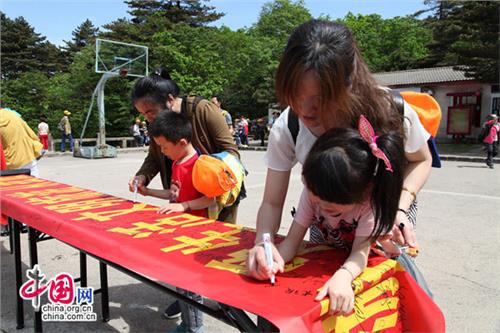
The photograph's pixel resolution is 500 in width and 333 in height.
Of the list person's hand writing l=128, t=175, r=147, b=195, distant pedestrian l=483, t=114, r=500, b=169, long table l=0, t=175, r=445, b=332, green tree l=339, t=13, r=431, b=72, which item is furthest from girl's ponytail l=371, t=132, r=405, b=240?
green tree l=339, t=13, r=431, b=72

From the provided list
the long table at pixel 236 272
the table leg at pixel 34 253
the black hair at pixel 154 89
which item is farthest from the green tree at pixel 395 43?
the long table at pixel 236 272

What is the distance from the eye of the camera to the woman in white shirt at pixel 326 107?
1.15 m

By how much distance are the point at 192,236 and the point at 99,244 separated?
0.35m

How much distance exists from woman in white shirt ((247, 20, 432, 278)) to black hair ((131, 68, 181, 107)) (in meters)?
1.01

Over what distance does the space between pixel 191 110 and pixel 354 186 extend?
1.37 metres

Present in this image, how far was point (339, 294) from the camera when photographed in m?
1.06

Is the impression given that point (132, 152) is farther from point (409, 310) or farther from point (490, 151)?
point (409, 310)

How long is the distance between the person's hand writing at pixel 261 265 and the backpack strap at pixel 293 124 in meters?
0.39

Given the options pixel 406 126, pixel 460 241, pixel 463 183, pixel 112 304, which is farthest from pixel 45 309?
pixel 463 183

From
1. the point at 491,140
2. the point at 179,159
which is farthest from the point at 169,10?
the point at 179,159

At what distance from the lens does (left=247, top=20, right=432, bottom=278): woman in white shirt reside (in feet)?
3.78

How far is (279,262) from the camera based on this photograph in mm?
1229

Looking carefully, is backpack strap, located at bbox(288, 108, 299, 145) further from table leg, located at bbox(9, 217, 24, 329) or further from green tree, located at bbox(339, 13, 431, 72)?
green tree, located at bbox(339, 13, 431, 72)

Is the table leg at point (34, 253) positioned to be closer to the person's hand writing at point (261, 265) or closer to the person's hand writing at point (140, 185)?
the person's hand writing at point (140, 185)
